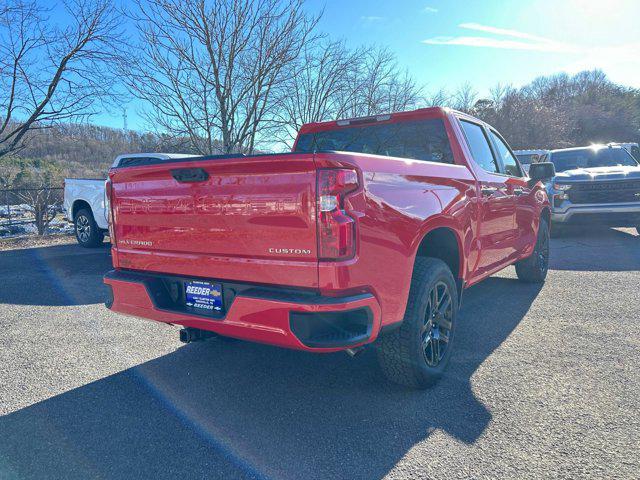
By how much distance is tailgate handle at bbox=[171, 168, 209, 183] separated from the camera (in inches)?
105

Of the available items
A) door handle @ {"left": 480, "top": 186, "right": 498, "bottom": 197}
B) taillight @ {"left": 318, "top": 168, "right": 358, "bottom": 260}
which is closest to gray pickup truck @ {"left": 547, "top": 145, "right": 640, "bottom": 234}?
door handle @ {"left": 480, "top": 186, "right": 498, "bottom": 197}

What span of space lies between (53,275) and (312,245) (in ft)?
20.1

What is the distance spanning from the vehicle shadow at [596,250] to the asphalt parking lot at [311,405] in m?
2.57

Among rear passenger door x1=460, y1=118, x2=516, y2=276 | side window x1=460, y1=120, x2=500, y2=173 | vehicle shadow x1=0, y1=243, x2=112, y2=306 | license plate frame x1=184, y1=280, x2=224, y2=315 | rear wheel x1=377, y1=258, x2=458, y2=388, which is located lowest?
vehicle shadow x1=0, y1=243, x2=112, y2=306

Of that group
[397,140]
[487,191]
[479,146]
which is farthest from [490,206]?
[397,140]

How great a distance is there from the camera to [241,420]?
2689 mm

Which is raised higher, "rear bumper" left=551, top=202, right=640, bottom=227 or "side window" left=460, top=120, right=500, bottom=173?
"side window" left=460, top=120, right=500, bottom=173

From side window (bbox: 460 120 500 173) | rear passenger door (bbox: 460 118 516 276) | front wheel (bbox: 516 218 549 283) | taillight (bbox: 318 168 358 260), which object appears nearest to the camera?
taillight (bbox: 318 168 358 260)

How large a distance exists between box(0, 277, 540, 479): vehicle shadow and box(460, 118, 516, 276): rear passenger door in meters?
1.01

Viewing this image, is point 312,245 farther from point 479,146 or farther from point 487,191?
point 479,146

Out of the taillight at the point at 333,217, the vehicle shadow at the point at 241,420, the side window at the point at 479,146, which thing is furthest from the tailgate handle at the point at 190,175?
the side window at the point at 479,146

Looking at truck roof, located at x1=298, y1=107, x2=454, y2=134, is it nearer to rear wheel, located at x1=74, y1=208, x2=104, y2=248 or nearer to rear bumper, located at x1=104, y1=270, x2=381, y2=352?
rear bumper, located at x1=104, y1=270, x2=381, y2=352

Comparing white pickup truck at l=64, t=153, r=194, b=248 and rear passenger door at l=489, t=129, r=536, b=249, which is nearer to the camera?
rear passenger door at l=489, t=129, r=536, b=249

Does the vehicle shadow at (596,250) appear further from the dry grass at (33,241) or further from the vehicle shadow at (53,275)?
the dry grass at (33,241)
